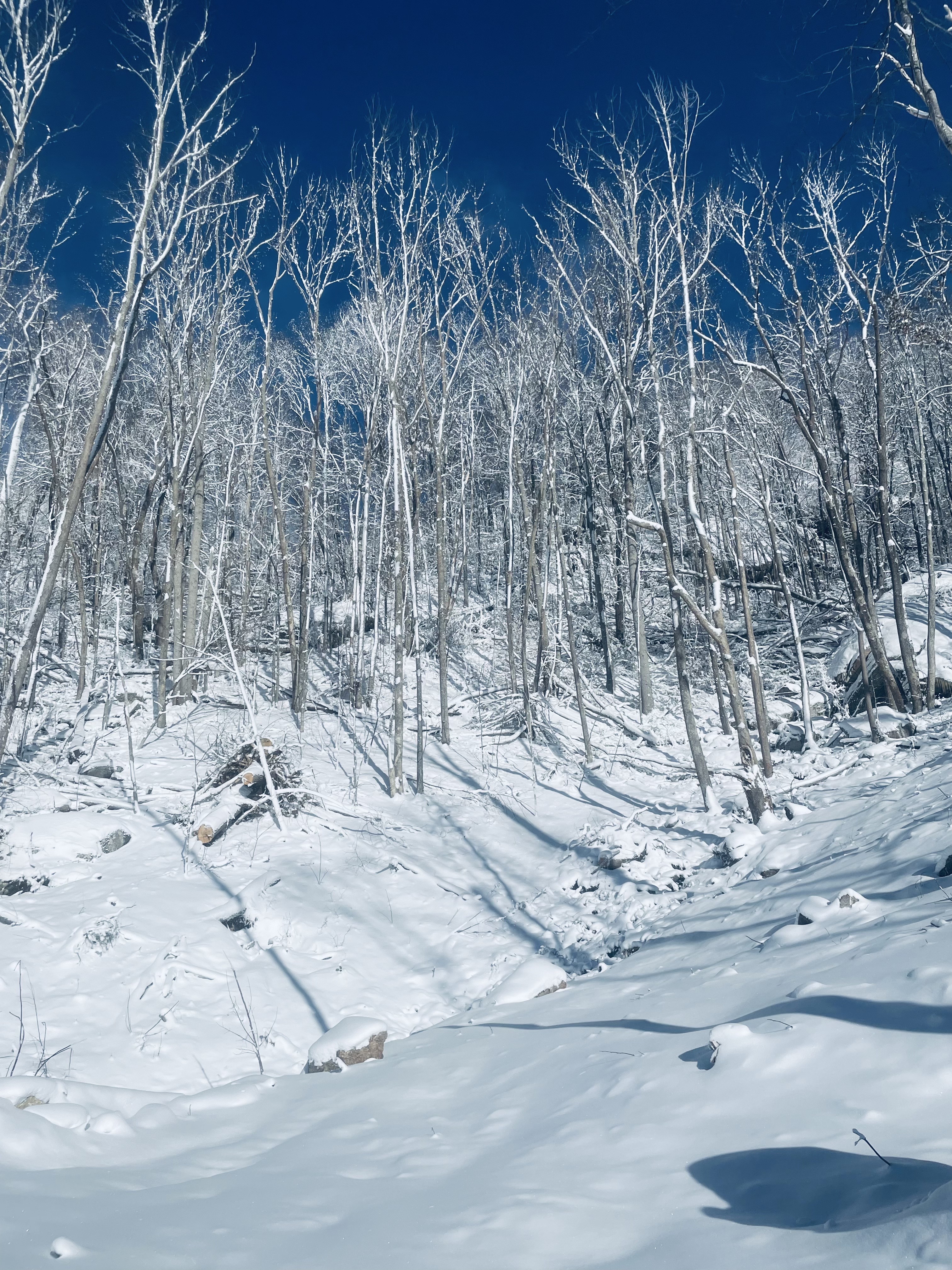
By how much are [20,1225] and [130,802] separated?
1139cm

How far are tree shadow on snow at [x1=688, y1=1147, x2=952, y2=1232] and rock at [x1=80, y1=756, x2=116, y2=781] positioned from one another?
13.7 metres

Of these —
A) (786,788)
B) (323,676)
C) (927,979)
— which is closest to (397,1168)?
(927,979)

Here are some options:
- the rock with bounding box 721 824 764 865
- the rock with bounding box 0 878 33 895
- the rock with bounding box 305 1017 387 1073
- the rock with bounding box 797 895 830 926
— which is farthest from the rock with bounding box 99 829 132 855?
the rock with bounding box 797 895 830 926

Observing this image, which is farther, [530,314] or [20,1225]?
[530,314]

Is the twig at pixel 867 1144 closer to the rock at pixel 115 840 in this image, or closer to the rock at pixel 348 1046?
the rock at pixel 348 1046

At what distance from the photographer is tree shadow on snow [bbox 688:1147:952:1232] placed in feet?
6.98

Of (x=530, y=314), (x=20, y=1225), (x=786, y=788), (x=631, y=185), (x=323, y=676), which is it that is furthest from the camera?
(x=323, y=676)

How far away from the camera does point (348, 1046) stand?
233 inches

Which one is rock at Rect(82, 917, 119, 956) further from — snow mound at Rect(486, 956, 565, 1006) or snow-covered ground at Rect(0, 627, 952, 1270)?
snow mound at Rect(486, 956, 565, 1006)

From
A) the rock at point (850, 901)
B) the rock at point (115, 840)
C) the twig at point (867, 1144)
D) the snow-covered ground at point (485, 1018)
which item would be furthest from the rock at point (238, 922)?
the twig at point (867, 1144)

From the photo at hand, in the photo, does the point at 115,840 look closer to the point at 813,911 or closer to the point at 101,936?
the point at 101,936

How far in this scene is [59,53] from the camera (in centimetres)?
793

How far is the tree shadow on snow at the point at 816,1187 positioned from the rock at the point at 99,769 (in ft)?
45.0

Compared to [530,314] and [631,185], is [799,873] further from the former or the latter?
[530,314]
